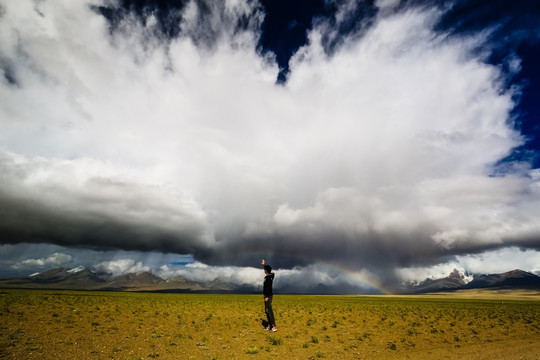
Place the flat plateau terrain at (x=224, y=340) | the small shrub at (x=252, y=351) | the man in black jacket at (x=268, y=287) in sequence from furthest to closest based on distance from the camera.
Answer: the man in black jacket at (x=268, y=287) < the small shrub at (x=252, y=351) < the flat plateau terrain at (x=224, y=340)

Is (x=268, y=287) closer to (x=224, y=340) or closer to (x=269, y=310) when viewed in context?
(x=269, y=310)

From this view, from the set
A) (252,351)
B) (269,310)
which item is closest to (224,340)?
(252,351)

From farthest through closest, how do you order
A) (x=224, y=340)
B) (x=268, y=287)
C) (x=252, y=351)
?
1. (x=268, y=287)
2. (x=224, y=340)
3. (x=252, y=351)

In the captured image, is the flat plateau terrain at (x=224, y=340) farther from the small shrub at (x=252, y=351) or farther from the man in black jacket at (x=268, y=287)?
Result: the man in black jacket at (x=268, y=287)

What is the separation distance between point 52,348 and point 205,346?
6172mm

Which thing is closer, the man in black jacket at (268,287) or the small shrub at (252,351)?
the small shrub at (252,351)

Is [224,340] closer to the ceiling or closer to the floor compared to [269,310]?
closer to the floor

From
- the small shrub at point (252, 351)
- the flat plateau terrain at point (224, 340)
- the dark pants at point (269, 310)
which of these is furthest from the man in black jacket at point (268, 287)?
the small shrub at point (252, 351)

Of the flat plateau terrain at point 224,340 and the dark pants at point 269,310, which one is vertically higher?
the dark pants at point 269,310

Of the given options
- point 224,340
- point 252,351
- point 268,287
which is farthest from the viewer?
point 268,287

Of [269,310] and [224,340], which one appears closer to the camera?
[224,340]

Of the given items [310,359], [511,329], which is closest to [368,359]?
[310,359]

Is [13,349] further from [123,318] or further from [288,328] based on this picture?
[288,328]

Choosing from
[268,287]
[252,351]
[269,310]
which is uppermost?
[268,287]
